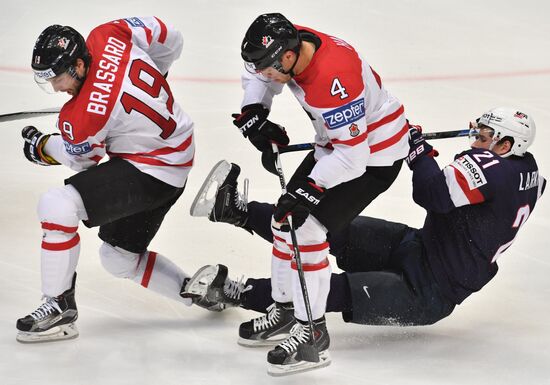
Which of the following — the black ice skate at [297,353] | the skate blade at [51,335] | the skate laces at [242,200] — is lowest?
the skate blade at [51,335]

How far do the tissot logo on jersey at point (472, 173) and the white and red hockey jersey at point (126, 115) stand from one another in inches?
38.7

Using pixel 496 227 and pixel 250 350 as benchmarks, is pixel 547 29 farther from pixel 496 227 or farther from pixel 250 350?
pixel 250 350

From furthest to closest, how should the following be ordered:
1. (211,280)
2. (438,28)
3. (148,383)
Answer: (438,28) → (211,280) → (148,383)

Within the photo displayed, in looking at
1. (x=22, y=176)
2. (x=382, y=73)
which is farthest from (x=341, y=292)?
(x=382, y=73)

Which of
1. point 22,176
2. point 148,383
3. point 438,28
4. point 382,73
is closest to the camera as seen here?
point 148,383

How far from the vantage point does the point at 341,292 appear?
367 centimetres

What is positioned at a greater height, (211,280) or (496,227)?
(496,227)

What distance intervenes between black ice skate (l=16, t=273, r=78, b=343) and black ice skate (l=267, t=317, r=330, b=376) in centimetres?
76

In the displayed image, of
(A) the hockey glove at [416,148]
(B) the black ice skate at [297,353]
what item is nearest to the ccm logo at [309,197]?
(B) the black ice skate at [297,353]

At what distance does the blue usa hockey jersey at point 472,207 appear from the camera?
139 inches

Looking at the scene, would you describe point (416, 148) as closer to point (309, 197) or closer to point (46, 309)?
point (309, 197)

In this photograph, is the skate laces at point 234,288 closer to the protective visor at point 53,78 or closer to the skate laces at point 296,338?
the skate laces at point 296,338

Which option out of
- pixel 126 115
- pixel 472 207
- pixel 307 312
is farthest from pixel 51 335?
pixel 472 207

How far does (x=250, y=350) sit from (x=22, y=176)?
2061mm
